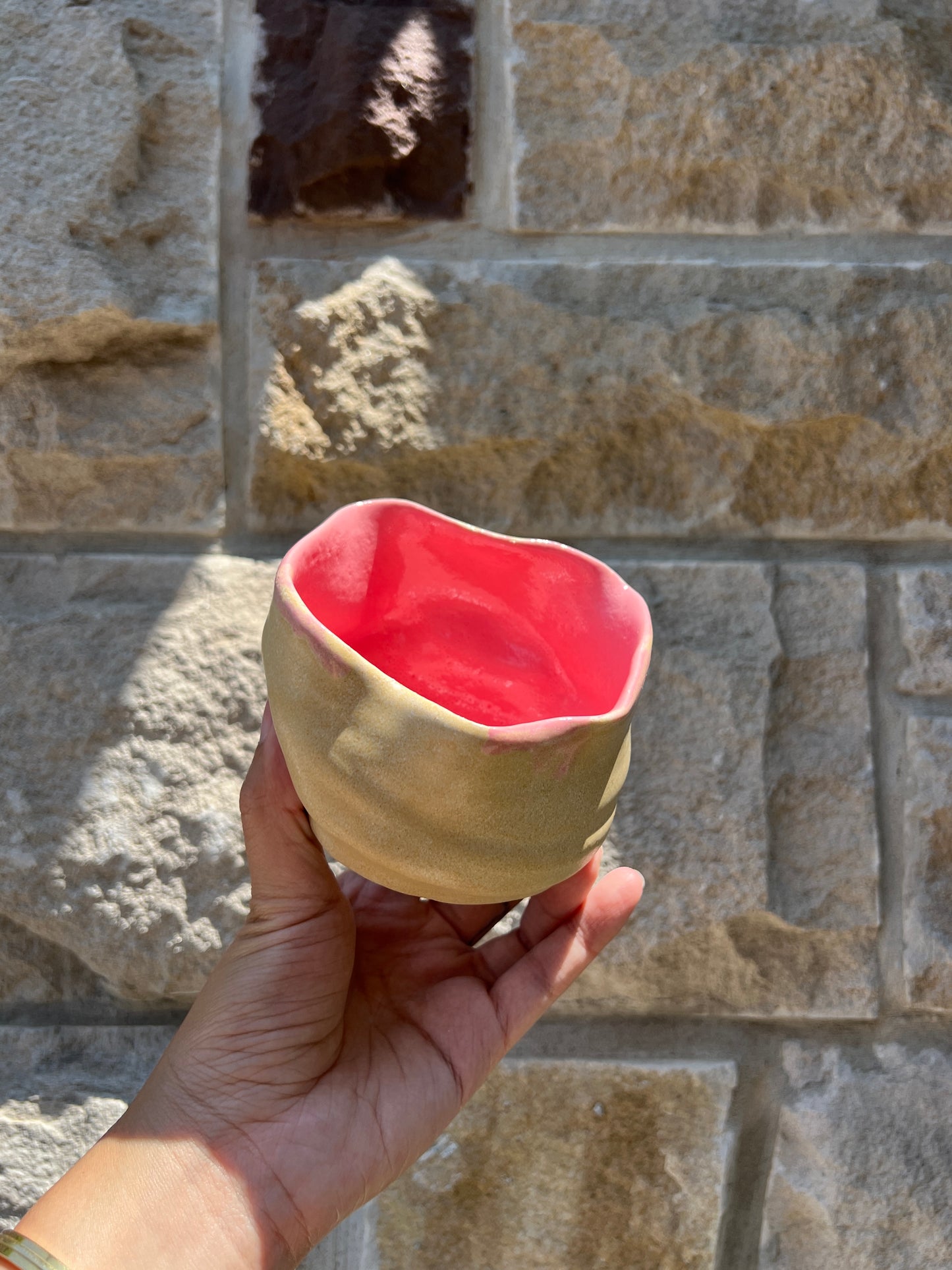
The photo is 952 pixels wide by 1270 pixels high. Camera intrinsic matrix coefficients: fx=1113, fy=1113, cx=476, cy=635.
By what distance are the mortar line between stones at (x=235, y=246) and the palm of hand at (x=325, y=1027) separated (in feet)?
1.01

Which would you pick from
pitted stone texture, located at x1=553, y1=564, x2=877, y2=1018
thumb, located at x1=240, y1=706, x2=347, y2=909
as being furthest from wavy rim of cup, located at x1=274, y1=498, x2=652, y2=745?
pitted stone texture, located at x1=553, y1=564, x2=877, y2=1018

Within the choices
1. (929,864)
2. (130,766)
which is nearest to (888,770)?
(929,864)

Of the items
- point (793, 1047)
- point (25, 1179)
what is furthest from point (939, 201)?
point (25, 1179)

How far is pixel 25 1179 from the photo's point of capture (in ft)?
3.04

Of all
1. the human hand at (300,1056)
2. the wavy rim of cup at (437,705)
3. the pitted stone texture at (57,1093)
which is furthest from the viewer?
the pitted stone texture at (57,1093)

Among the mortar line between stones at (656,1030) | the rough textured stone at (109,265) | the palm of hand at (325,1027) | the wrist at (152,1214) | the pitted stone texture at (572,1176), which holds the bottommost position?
the pitted stone texture at (572,1176)

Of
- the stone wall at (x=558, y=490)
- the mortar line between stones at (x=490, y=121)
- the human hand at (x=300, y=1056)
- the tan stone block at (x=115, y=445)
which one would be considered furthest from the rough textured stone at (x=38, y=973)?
the mortar line between stones at (x=490, y=121)

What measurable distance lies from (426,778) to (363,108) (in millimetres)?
633

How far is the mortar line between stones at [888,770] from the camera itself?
96 cm

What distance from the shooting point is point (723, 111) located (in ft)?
3.18

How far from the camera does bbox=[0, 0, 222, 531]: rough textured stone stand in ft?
3.07

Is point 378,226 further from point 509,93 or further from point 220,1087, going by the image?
point 220,1087

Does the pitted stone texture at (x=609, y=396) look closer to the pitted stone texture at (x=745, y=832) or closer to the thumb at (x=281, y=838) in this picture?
the pitted stone texture at (x=745, y=832)

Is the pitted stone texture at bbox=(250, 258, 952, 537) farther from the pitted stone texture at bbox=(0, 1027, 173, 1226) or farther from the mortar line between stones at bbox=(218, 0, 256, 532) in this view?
the pitted stone texture at bbox=(0, 1027, 173, 1226)
